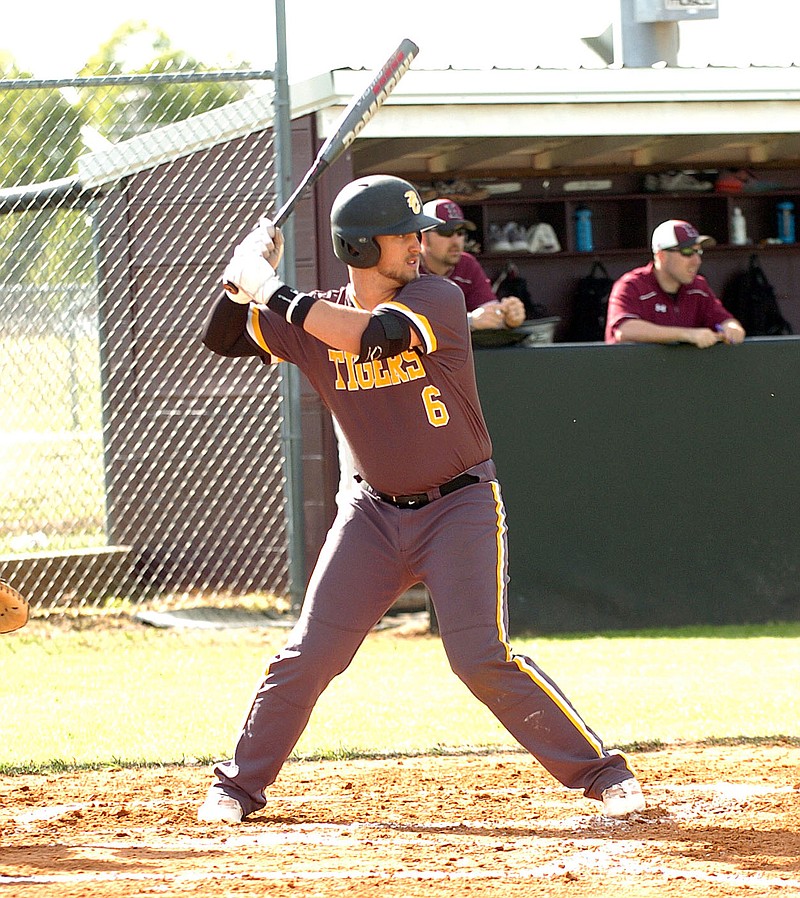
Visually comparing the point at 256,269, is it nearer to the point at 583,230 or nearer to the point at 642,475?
the point at 642,475

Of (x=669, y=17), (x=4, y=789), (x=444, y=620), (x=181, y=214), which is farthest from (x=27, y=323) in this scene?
(x=444, y=620)

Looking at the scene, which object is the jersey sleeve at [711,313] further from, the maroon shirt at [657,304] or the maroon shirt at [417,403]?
the maroon shirt at [417,403]

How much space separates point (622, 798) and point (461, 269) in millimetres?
4826

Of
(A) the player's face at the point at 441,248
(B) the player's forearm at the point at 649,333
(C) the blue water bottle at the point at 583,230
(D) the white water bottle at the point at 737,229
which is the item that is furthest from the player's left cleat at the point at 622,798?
(D) the white water bottle at the point at 737,229

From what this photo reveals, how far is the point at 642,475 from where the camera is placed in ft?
25.7

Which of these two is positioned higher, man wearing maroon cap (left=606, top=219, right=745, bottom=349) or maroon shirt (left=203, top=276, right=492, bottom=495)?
maroon shirt (left=203, top=276, right=492, bottom=495)

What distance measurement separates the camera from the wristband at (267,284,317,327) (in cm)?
387

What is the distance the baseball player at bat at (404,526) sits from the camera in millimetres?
3951

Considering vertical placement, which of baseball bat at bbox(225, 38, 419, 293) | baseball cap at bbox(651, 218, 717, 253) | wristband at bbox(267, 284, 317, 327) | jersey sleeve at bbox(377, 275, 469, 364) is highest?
baseball bat at bbox(225, 38, 419, 293)

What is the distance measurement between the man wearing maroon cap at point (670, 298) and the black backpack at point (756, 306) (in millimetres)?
3771

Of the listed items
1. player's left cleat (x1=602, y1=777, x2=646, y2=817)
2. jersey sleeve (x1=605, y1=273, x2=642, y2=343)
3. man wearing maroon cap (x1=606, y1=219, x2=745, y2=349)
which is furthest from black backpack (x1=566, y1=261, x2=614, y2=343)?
player's left cleat (x1=602, y1=777, x2=646, y2=817)

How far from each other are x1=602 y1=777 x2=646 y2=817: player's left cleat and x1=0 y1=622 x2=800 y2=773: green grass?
→ 1.24m

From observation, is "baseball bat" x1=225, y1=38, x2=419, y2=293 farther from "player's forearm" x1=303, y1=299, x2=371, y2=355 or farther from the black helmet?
"player's forearm" x1=303, y1=299, x2=371, y2=355

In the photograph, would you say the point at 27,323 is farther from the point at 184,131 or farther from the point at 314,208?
the point at 314,208
